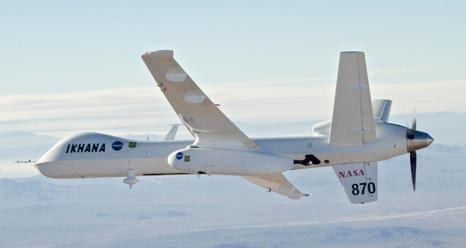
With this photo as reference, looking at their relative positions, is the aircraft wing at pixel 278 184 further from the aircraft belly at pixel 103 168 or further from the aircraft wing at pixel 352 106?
the aircraft wing at pixel 352 106

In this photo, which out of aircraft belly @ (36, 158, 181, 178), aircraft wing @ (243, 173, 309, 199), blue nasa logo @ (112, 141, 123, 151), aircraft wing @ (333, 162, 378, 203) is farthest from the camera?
aircraft wing @ (243, 173, 309, 199)

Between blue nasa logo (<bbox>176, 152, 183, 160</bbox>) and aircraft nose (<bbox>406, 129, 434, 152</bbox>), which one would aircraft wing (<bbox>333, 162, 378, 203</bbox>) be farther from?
blue nasa logo (<bbox>176, 152, 183, 160</bbox>)

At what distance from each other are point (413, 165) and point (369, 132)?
4.54m

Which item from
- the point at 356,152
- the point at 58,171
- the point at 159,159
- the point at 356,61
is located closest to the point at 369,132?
the point at 356,152

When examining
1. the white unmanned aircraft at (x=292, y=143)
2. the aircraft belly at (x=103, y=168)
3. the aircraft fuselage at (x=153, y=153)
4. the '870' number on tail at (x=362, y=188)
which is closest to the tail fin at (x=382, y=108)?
the white unmanned aircraft at (x=292, y=143)

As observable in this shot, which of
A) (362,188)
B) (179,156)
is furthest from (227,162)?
(362,188)

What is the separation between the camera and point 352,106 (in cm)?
6081

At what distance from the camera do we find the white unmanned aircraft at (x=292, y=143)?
59.8m

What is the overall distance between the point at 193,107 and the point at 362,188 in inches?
455

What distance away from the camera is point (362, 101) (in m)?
60.5

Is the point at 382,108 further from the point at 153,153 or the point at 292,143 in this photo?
the point at 153,153

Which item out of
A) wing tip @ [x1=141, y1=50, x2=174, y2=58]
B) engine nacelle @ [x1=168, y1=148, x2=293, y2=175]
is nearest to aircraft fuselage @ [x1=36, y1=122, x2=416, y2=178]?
engine nacelle @ [x1=168, y1=148, x2=293, y2=175]

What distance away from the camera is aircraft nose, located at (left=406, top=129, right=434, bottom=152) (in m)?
63.1

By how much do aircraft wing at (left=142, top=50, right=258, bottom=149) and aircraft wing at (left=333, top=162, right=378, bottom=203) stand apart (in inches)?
229
